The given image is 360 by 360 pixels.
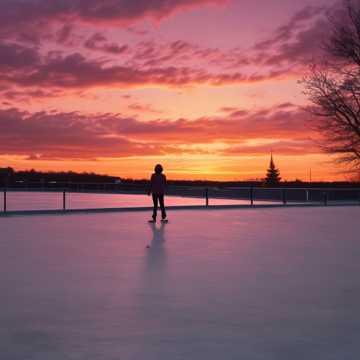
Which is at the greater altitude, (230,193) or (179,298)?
(230,193)

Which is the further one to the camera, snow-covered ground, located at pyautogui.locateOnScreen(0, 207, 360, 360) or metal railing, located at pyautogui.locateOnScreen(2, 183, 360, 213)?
metal railing, located at pyautogui.locateOnScreen(2, 183, 360, 213)

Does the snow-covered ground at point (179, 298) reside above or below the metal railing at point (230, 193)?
below

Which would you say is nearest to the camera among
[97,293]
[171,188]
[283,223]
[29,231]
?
[97,293]

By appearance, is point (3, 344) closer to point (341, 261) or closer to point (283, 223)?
point (341, 261)

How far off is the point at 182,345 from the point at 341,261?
6.88 meters

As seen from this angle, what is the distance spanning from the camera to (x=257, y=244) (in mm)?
14859

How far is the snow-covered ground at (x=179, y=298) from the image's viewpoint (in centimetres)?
562

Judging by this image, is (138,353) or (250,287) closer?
(138,353)

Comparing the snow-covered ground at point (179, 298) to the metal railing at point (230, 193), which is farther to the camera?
the metal railing at point (230, 193)

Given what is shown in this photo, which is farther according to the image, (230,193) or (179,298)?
(230,193)

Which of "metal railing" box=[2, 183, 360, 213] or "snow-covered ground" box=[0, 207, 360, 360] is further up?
"metal railing" box=[2, 183, 360, 213]

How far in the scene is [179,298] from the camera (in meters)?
7.96

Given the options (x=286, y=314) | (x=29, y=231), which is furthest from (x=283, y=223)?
(x=286, y=314)

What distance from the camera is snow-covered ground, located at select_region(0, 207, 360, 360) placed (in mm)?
5625
